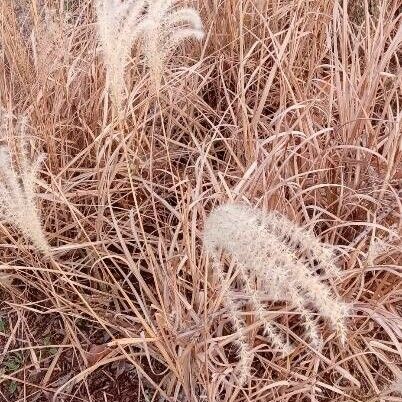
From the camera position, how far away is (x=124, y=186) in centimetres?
163

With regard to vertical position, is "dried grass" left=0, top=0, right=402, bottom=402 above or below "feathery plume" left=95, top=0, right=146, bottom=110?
below

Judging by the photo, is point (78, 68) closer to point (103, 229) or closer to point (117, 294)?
point (103, 229)

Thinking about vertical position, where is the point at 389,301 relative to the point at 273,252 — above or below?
below

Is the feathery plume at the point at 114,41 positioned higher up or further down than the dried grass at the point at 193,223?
higher up

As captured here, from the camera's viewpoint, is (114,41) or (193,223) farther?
(193,223)

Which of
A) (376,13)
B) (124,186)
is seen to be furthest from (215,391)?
(376,13)

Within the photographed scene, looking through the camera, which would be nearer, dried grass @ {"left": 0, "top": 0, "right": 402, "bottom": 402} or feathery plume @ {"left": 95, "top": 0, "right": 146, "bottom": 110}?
feathery plume @ {"left": 95, "top": 0, "right": 146, "bottom": 110}

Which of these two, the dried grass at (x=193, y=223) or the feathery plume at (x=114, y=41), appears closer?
the feathery plume at (x=114, y=41)

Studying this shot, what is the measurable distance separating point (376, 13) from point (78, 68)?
92 cm

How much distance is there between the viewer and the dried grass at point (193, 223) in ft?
4.11

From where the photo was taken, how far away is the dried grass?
1254 mm

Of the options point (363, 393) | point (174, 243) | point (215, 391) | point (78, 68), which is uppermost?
point (78, 68)

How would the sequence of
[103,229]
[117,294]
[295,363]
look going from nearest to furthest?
1. [295,363]
2. [117,294]
3. [103,229]

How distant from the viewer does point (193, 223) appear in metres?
1.26
